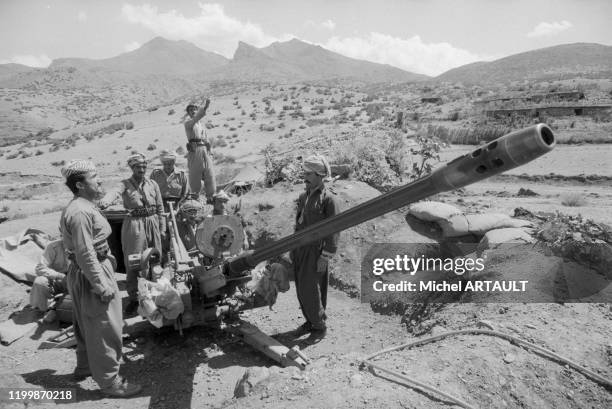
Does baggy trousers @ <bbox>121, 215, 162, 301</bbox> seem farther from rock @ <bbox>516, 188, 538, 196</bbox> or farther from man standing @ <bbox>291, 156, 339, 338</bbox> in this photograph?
rock @ <bbox>516, 188, 538, 196</bbox>

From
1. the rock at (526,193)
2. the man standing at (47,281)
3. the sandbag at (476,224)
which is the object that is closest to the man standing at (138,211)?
the man standing at (47,281)

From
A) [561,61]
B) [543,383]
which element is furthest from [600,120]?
[561,61]

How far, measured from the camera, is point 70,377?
13.5 feet

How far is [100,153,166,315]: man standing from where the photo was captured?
4.94m

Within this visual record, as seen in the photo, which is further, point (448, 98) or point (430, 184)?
point (448, 98)

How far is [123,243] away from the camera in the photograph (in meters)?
5.08

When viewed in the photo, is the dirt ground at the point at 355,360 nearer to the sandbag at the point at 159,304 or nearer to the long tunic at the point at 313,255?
the long tunic at the point at 313,255

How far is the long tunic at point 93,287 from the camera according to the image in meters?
3.39

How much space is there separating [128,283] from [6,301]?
185 cm

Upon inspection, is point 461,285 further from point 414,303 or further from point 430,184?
point 430,184

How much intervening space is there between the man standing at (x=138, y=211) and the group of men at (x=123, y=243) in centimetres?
1

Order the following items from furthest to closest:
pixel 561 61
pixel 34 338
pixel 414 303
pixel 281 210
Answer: pixel 561 61
pixel 281 210
pixel 414 303
pixel 34 338
